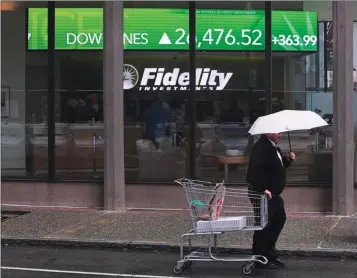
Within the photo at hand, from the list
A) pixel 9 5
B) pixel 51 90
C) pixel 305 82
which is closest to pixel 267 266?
pixel 305 82

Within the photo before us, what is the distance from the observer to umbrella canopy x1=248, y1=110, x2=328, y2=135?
690cm

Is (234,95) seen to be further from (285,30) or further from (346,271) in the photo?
(346,271)

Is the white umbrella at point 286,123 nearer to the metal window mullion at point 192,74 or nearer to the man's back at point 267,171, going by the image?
the man's back at point 267,171

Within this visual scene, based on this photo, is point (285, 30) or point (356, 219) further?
point (285, 30)

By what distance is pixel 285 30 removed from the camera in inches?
437

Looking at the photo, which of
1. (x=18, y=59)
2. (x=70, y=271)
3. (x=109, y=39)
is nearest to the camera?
(x=70, y=271)

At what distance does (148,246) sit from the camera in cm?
827

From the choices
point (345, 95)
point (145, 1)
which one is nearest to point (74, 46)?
point (145, 1)

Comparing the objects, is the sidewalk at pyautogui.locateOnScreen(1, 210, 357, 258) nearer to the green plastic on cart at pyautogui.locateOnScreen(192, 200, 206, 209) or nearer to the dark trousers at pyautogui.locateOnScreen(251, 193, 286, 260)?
the dark trousers at pyautogui.locateOnScreen(251, 193, 286, 260)

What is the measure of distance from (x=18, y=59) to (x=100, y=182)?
319 centimetres

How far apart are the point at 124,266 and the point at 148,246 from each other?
1063 mm

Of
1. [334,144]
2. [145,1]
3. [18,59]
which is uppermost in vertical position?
[145,1]

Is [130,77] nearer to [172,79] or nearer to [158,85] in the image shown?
[158,85]

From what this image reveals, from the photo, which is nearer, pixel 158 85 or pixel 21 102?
pixel 158 85
